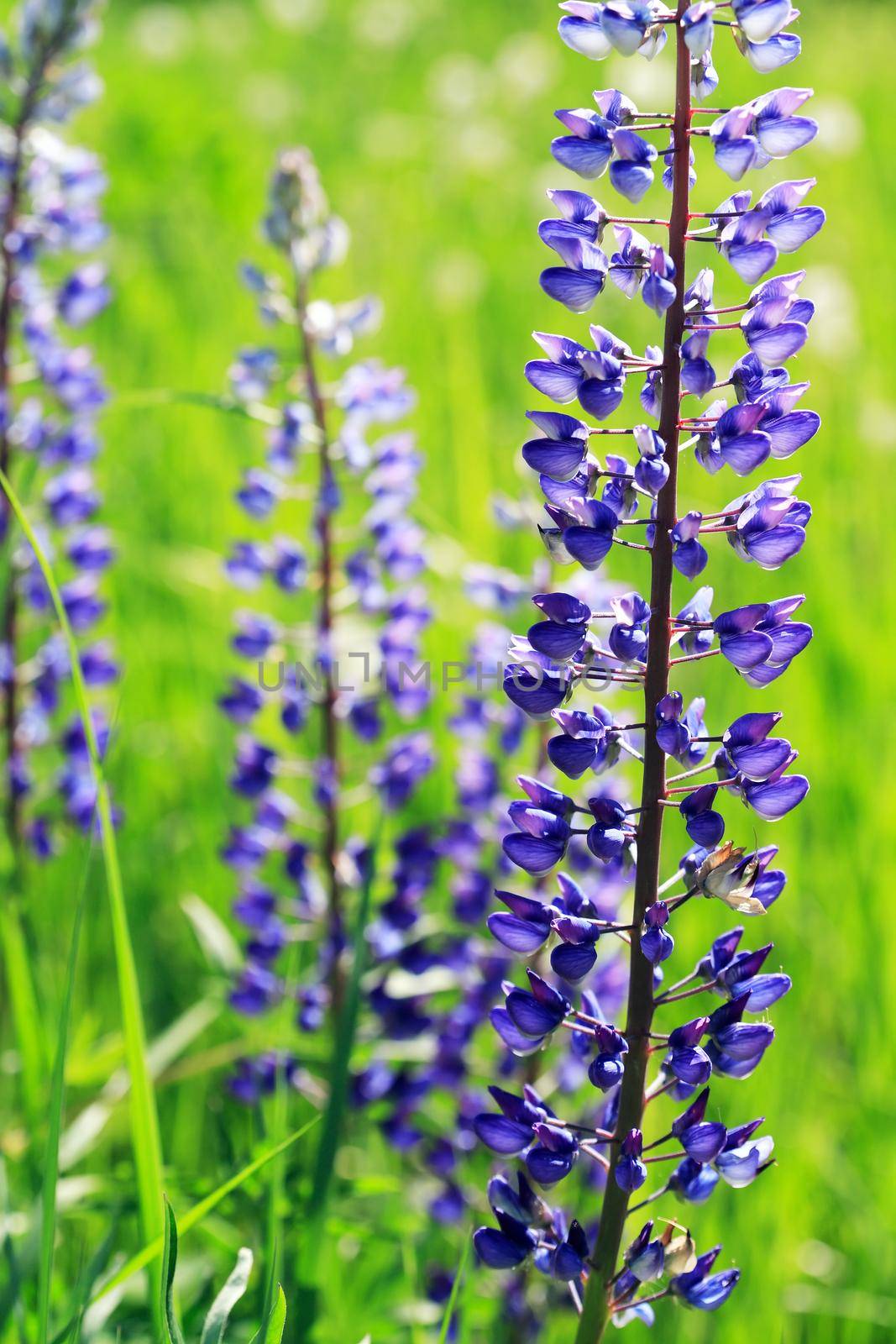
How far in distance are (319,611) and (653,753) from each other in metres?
1.28

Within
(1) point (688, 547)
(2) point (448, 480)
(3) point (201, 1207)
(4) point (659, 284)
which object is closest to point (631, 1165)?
(3) point (201, 1207)

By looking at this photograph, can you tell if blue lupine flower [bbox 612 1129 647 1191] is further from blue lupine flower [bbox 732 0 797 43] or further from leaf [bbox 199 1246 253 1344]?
blue lupine flower [bbox 732 0 797 43]

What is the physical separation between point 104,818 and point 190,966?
1.92m

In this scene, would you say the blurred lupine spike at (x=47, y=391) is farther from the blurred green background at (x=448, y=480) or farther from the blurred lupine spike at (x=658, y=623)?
the blurred lupine spike at (x=658, y=623)

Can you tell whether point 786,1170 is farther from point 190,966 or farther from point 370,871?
point 190,966

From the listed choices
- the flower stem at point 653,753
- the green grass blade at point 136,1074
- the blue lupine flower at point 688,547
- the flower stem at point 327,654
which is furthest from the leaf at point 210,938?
the blue lupine flower at point 688,547

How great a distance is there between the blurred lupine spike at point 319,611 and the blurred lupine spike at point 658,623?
1.11 m

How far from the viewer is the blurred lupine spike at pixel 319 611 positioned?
2.67 metres

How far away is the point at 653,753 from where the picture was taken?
1532 millimetres

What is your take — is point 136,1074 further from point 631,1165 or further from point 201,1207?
point 631,1165

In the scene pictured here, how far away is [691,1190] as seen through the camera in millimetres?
1569

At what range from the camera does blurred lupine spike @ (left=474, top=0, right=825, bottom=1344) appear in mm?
1490

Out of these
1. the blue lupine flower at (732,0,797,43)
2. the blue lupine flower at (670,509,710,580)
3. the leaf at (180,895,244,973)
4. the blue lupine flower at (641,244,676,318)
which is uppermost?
the blue lupine flower at (732,0,797,43)

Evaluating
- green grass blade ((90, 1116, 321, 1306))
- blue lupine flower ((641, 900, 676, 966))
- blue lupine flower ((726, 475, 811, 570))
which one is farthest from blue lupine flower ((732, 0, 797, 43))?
green grass blade ((90, 1116, 321, 1306))
